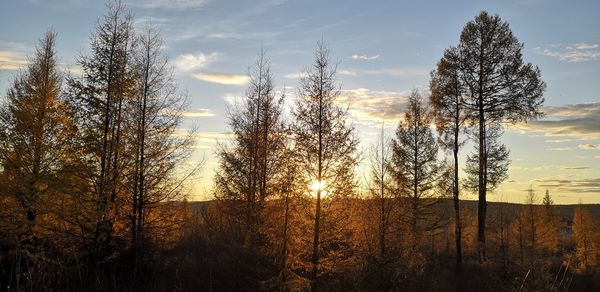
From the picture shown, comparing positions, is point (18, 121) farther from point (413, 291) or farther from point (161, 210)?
point (413, 291)

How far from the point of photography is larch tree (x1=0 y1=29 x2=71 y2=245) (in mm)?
17078

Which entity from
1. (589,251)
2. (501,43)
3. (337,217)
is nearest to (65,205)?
(337,217)

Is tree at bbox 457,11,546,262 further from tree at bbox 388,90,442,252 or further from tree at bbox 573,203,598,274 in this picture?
tree at bbox 573,203,598,274

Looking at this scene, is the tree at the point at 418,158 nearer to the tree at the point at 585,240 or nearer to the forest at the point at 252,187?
the forest at the point at 252,187

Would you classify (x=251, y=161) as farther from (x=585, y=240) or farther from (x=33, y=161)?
(x=585, y=240)

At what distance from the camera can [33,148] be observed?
18594 millimetres

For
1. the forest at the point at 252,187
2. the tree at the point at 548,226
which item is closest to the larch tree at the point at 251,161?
the forest at the point at 252,187

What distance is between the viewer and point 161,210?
17922 mm

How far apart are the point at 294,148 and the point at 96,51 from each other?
8.61m

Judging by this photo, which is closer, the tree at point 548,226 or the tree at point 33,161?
the tree at point 33,161

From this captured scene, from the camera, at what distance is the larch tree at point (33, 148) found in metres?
17.1

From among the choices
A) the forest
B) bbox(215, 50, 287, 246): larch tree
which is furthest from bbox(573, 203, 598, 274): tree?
bbox(215, 50, 287, 246): larch tree

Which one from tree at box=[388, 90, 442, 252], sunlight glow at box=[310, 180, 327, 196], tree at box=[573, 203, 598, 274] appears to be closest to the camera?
sunlight glow at box=[310, 180, 327, 196]

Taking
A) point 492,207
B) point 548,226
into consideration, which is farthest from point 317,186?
point 492,207
